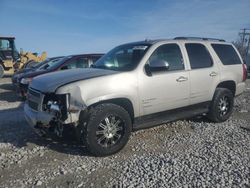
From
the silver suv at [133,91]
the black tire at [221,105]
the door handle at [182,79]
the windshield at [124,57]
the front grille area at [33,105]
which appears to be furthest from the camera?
the black tire at [221,105]

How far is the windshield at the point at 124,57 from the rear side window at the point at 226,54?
212 centimetres

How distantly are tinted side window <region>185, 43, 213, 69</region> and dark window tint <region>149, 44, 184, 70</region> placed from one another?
31 centimetres

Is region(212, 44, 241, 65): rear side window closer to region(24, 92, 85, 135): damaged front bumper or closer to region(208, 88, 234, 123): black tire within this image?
region(208, 88, 234, 123): black tire

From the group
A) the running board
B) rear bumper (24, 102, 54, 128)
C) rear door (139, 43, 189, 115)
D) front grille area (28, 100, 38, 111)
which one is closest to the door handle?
rear door (139, 43, 189, 115)

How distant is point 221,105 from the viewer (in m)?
6.42

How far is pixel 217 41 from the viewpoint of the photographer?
21.4 ft

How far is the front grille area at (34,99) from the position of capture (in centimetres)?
446

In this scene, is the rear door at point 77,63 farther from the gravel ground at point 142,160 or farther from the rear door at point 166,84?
the rear door at point 166,84

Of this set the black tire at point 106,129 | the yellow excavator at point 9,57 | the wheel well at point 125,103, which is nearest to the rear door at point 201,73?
the wheel well at point 125,103

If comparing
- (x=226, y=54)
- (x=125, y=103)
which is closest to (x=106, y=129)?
(x=125, y=103)

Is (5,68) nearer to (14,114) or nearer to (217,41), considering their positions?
(14,114)

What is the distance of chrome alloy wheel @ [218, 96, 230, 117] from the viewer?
20.9 feet

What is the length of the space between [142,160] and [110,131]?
2.34 ft

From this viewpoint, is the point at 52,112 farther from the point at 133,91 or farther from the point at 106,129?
the point at 133,91
